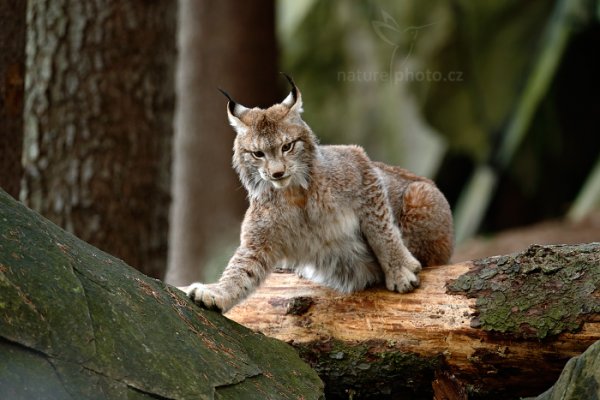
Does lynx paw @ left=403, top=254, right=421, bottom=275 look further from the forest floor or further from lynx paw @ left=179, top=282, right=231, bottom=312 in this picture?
the forest floor

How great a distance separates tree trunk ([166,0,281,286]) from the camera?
33.3 feet

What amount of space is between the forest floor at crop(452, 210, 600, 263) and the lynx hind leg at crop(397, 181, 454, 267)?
4.30 m

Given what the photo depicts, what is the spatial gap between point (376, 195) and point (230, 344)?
134cm

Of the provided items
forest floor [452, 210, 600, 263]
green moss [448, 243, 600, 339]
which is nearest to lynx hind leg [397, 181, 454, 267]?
green moss [448, 243, 600, 339]

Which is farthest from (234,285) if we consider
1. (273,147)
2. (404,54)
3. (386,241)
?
(404,54)

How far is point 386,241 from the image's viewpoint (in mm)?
4941

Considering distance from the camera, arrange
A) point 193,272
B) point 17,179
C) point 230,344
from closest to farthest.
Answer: point 230,344 → point 17,179 → point 193,272

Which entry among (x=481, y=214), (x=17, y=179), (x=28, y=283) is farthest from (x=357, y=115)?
(x=28, y=283)

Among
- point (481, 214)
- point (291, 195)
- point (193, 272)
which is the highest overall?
point (291, 195)

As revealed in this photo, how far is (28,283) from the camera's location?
3.42 m

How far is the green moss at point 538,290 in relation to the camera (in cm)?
415

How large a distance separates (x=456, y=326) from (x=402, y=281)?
1.44 feet

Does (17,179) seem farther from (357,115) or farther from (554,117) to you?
(357,115)

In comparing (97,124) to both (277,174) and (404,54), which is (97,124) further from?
(404,54)
